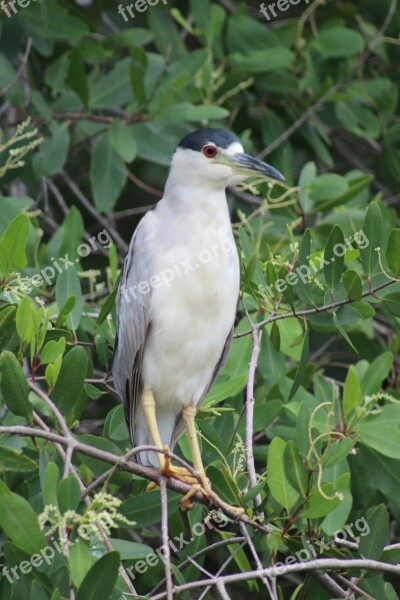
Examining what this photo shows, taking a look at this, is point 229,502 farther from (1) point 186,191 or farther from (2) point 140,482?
(1) point 186,191

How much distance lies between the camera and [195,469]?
3.36 m

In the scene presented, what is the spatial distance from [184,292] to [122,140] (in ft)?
3.61

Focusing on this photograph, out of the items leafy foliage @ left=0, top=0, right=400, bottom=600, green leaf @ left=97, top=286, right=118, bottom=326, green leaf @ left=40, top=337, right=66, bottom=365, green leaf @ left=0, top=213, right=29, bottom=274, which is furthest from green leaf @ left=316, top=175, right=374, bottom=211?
green leaf @ left=40, top=337, right=66, bottom=365

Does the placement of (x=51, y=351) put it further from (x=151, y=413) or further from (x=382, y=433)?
(x=382, y=433)

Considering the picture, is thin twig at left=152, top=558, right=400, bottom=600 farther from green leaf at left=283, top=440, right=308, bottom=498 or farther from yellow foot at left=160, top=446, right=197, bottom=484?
yellow foot at left=160, top=446, right=197, bottom=484

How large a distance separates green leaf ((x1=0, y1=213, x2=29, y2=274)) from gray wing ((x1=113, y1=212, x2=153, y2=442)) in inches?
25.8

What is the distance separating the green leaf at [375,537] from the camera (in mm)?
2701

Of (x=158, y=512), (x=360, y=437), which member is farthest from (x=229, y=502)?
(x=360, y=437)

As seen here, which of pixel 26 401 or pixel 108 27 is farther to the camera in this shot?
pixel 108 27

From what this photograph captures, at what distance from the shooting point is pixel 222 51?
198 inches

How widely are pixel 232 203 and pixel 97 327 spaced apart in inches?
66.4

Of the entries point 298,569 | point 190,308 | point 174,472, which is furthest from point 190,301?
point 298,569

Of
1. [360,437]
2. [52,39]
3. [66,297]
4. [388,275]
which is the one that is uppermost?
[52,39]

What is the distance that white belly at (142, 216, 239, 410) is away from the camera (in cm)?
350
